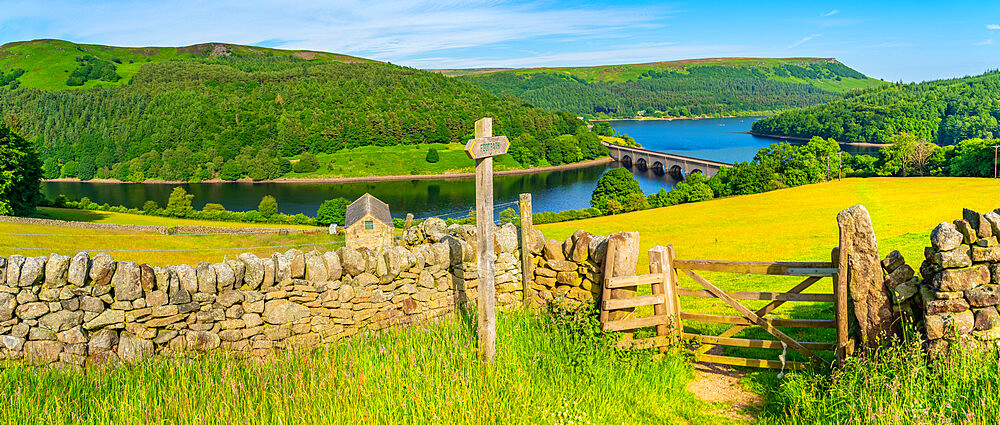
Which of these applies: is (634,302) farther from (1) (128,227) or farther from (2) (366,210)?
(1) (128,227)

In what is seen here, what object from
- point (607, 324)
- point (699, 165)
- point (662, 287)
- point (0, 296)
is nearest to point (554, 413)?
point (607, 324)

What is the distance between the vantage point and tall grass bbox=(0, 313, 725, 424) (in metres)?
4.64

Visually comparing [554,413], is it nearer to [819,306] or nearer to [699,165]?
[819,306]

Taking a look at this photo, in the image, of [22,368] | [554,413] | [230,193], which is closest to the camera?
[554,413]

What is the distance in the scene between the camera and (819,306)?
9594 mm

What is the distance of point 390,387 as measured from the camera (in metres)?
5.05

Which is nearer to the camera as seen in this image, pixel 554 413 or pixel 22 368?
pixel 554 413

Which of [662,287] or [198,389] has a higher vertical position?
[662,287]

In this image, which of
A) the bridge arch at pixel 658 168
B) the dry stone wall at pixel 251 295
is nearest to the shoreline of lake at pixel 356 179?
the bridge arch at pixel 658 168

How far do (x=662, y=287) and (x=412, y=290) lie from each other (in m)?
3.13

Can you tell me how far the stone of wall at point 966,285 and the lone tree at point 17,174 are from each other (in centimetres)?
5543

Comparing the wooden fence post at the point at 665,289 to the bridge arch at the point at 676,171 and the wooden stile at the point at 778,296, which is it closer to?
the wooden stile at the point at 778,296

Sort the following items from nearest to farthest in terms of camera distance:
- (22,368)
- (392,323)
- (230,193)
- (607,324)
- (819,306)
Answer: (22,368) → (607,324) → (392,323) → (819,306) → (230,193)

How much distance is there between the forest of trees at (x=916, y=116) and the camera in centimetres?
14150
